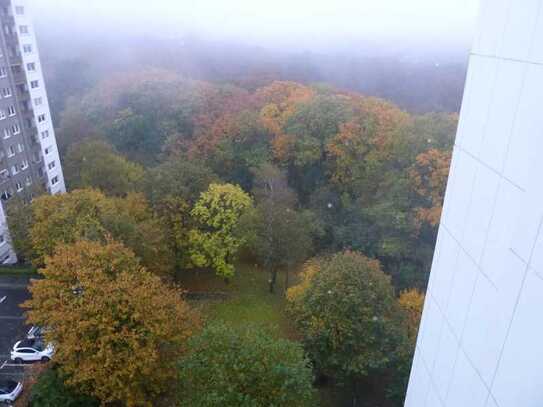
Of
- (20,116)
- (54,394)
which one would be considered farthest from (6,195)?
(54,394)

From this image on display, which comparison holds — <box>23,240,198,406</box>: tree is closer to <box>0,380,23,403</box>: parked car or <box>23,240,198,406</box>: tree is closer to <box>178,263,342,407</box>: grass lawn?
<box>0,380,23,403</box>: parked car

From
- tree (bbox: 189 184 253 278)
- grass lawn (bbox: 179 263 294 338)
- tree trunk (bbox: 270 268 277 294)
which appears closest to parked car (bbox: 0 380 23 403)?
grass lawn (bbox: 179 263 294 338)

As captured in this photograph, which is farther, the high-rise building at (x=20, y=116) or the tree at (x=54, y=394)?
the high-rise building at (x=20, y=116)

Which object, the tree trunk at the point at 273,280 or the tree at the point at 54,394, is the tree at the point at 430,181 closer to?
the tree trunk at the point at 273,280

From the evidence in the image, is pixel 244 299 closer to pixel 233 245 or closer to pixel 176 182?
pixel 233 245

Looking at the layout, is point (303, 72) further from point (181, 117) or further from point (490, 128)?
point (490, 128)

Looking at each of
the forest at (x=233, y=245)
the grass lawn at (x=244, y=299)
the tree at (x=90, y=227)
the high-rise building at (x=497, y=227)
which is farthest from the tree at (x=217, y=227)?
the high-rise building at (x=497, y=227)

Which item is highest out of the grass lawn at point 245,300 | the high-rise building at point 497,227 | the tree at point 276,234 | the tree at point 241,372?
the high-rise building at point 497,227
